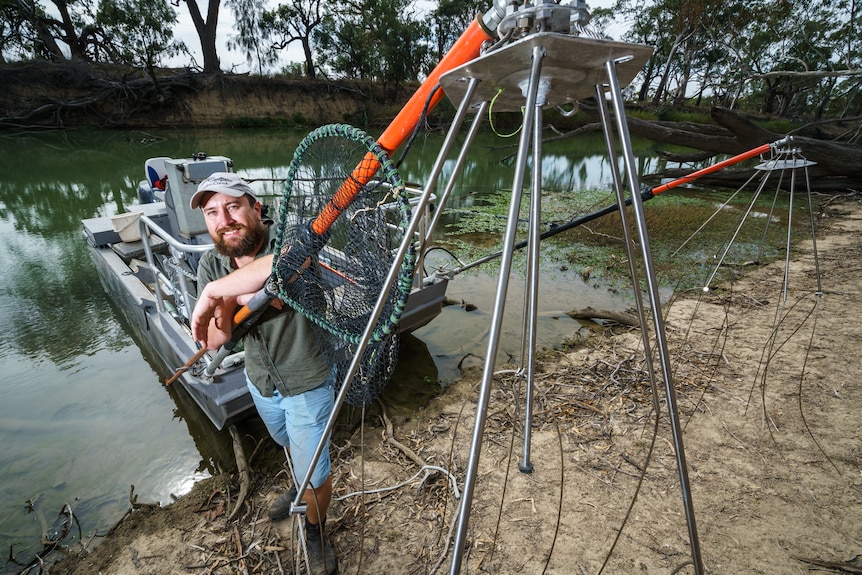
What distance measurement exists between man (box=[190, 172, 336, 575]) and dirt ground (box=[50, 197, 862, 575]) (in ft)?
0.89

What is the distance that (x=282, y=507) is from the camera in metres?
2.09

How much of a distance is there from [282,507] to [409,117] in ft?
6.51

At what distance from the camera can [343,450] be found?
2.50 metres

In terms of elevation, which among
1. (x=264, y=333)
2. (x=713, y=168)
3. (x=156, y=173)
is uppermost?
(x=156, y=173)

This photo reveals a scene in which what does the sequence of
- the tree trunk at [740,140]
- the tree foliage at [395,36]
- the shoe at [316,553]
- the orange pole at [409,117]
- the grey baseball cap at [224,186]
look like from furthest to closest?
the tree foliage at [395,36], the tree trunk at [740,140], the shoe at [316,553], the grey baseball cap at [224,186], the orange pole at [409,117]

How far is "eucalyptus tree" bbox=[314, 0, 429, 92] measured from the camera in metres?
27.8

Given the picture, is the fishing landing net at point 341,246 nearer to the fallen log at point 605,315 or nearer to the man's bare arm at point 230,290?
the man's bare arm at point 230,290

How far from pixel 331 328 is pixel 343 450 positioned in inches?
61.3

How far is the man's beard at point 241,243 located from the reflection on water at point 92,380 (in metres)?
1.84

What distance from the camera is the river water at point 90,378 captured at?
8.58 feet

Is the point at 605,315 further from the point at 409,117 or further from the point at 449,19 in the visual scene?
the point at 449,19

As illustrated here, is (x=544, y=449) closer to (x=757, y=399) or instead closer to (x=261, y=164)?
(x=757, y=399)

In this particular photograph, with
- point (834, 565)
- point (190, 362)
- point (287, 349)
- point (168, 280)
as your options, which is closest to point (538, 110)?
point (287, 349)

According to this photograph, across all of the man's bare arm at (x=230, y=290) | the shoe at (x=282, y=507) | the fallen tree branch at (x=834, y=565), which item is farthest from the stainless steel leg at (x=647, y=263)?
the shoe at (x=282, y=507)
